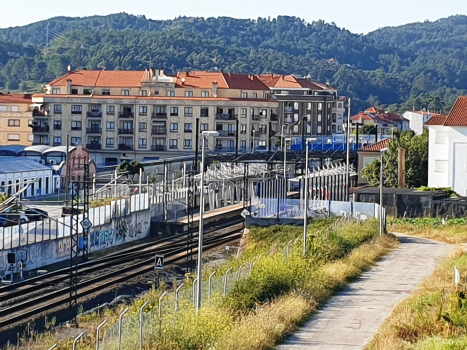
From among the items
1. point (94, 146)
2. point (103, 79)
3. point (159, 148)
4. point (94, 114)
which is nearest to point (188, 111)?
point (159, 148)

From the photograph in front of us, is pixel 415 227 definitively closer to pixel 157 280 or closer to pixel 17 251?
pixel 157 280

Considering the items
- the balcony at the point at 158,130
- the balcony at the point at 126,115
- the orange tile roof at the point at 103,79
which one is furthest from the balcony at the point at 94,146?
the orange tile roof at the point at 103,79

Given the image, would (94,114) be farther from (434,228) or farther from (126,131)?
(434,228)

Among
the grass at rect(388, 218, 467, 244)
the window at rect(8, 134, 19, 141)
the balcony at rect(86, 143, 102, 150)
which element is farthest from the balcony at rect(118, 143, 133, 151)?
the grass at rect(388, 218, 467, 244)

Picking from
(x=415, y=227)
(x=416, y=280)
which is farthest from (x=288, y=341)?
(x=415, y=227)

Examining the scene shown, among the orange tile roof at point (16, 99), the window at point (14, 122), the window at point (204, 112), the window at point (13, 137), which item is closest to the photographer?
the window at point (204, 112)

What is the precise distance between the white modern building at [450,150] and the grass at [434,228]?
38.4ft

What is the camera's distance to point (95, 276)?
36938 mm

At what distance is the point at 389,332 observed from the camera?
2064cm

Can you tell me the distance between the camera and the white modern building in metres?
62.3

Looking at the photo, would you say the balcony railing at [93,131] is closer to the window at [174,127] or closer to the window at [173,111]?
the window at [174,127]

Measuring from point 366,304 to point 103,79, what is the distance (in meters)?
80.3

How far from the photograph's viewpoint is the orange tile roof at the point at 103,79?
102 m

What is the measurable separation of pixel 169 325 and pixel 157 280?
1702 cm
